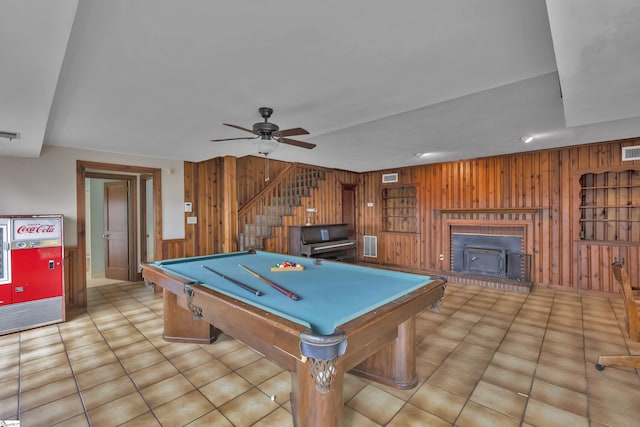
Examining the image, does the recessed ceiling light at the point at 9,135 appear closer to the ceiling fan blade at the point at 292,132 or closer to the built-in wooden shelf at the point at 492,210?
the ceiling fan blade at the point at 292,132

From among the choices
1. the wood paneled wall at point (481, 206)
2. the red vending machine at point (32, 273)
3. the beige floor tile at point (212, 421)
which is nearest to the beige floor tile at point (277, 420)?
the beige floor tile at point (212, 421)

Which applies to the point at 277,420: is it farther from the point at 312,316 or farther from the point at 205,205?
the point at 205,205

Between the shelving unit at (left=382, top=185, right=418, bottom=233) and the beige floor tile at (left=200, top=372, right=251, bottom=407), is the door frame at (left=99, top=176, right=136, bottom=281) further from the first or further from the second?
the shelving unit at (left=382, top=185, right=418, bottom=233)

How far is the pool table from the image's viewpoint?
1.42 meters

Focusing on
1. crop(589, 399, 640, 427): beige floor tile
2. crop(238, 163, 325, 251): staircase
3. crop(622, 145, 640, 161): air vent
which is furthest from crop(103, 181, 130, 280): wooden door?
crop(622, 145, 640, 161): air vent

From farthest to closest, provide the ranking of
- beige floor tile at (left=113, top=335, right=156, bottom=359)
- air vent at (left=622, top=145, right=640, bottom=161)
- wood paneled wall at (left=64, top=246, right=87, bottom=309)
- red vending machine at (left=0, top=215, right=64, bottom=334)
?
air vent at (left=622, top=145, right=640, bottom=161)
wood paneled wall at (left=64, top=246, right=87, bottom=309)
red vending machine at (left=0, top=215, right=64, bottom=334)
beige floor tile at (left=113, top=335, right=156, bottom=359)

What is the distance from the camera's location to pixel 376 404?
2.05 m

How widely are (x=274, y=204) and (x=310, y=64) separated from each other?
4.59 m

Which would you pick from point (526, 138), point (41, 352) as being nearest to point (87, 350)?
point (41, 352)

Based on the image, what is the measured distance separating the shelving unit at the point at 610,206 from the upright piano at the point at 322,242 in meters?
4.34

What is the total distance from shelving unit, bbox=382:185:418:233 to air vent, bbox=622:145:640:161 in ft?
11.5

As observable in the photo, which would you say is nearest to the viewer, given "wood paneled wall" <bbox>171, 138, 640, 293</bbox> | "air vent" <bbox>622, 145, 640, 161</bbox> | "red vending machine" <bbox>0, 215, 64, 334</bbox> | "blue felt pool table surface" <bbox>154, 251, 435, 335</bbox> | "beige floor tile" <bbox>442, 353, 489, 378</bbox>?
"blue felt pool table surface" <bbox>154, 251, 435, 335</bbox>

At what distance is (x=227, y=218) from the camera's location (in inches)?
191

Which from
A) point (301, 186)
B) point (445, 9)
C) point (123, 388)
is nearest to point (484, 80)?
point (445, 9)
